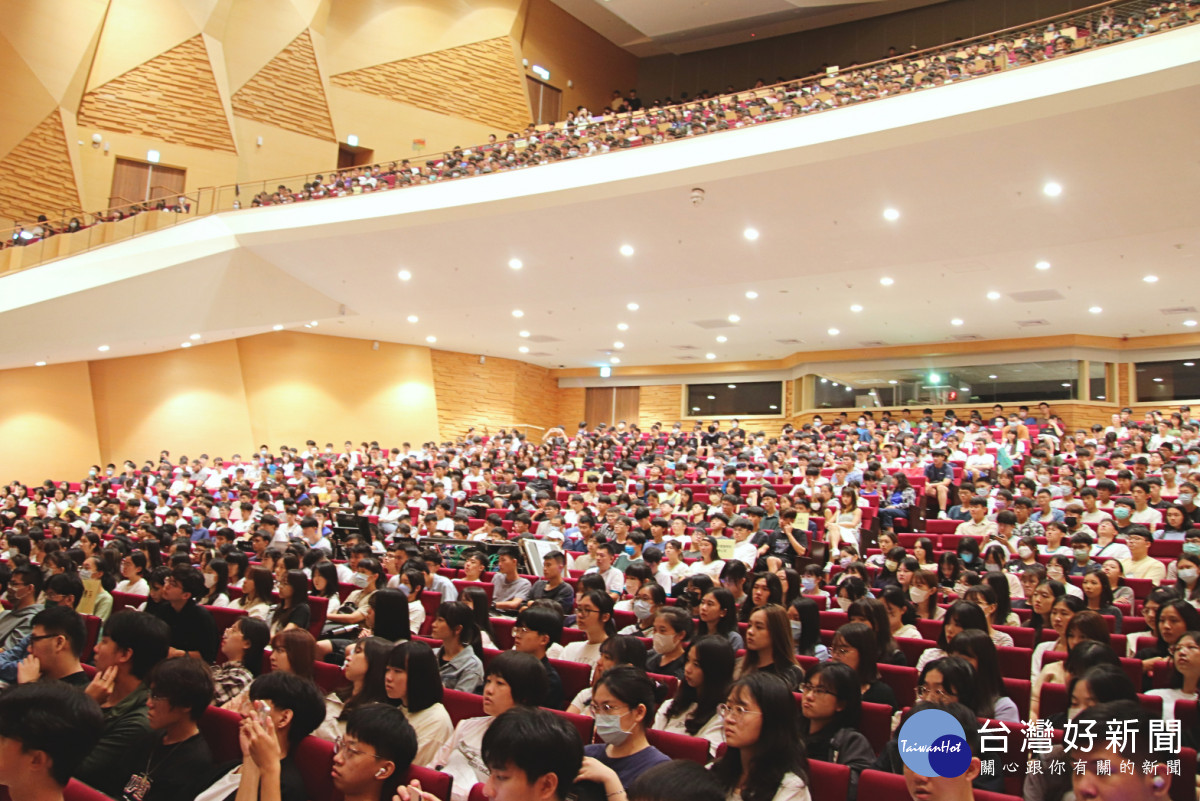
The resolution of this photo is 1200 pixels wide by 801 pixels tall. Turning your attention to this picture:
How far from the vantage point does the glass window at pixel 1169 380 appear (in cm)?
1560

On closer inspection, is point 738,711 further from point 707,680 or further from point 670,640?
point 670,640

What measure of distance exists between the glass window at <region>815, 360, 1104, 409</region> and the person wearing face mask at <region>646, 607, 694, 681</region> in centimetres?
1502

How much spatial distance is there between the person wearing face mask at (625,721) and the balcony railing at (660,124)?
26.9ft

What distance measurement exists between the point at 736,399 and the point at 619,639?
58.1ft

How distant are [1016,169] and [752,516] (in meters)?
5.08

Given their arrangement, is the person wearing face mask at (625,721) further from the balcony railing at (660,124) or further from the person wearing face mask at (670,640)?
the balcony railing at (660,124)

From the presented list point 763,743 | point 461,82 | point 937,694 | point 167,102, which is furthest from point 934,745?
point 461,82

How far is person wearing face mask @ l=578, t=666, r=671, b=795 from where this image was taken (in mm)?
2479

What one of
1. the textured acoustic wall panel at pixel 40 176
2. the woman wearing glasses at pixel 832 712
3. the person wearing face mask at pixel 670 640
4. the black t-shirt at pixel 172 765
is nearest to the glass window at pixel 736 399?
the textured acoustic wall panel at pixel 40 176

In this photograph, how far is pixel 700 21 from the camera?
19453 mm

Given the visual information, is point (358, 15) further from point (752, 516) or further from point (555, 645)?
point (555, 645)

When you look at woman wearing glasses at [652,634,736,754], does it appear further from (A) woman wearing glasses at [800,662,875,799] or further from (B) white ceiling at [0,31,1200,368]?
(B) white ceiling at [0,31,1200,368]

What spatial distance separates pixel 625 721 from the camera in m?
2.49

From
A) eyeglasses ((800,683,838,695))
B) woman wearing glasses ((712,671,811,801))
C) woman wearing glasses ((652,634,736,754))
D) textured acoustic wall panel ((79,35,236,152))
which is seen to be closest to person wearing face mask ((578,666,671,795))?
woman wearing glasses ((712,671,811,801))
